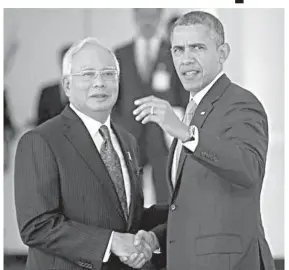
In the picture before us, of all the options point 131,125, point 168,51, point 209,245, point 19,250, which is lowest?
point 19,250

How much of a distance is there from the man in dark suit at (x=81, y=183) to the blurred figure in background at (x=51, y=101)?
0.44 feet

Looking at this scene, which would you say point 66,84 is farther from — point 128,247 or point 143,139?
point 128,247

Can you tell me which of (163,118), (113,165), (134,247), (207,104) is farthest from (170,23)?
(134,247)

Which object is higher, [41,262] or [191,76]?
[191,76]

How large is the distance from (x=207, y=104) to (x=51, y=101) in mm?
545

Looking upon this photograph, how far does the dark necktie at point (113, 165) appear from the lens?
1638 millimetres

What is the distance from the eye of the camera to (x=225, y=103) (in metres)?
1.53

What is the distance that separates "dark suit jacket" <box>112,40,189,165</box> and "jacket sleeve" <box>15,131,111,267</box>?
313mm

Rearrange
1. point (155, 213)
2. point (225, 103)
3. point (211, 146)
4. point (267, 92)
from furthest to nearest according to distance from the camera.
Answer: point (267, 92)
point (155, 213)
point (225, 103)
point (211, 146)

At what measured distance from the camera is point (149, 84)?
1.87m

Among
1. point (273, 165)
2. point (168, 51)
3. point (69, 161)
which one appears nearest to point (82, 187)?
point (69, 161)

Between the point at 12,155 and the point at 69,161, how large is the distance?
13.3 inches

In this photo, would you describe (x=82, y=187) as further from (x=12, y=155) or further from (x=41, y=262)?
(x=12, y=155)

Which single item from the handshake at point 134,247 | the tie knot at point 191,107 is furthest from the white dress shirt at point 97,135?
the tie knot at point 191,107
